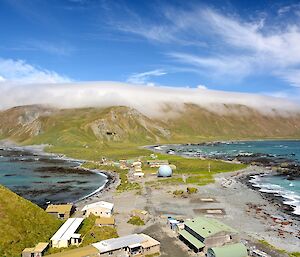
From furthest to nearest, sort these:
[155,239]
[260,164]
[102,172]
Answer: [260,164] → [102,172] → [155,239]

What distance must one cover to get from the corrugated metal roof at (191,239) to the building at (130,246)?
19.3 ft

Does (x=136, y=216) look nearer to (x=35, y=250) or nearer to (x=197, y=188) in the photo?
(x=35, y=250)

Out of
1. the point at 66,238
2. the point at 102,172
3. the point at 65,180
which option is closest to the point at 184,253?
the point at 66,238

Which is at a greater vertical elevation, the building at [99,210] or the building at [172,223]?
the building at [99,210]

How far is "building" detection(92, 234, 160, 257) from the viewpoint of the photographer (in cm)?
5315

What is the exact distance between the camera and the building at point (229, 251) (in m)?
53.3

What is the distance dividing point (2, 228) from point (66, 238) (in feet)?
34.7

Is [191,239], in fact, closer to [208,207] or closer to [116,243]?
[116,243]

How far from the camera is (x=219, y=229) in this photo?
58438 millimetres

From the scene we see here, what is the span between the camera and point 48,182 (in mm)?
129125

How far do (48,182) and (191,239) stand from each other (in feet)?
273

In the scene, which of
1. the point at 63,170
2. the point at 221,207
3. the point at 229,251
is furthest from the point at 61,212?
the point at 63,170

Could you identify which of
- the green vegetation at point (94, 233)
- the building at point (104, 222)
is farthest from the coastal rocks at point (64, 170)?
the green vegetation at point (94, 233)

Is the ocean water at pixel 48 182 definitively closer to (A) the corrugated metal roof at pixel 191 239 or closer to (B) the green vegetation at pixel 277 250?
(A) the corrugated metal roof at pixel 191 239
